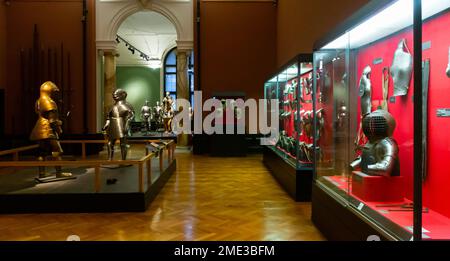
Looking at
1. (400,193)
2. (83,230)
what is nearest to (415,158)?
(400,193)

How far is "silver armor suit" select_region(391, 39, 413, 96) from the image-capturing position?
275cm

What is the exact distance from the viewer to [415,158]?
203 centimetres

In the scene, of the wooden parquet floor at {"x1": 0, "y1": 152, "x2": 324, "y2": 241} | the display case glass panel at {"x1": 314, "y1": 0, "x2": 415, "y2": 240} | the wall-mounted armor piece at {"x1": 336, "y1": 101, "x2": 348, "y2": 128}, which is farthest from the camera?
the wooden parquet floor at {"x1": 0, "y1": 152, "x2": 324, "y2": 241}

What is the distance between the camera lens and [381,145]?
10.3 ft

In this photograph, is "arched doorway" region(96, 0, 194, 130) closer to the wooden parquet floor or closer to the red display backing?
the wooden parquet floor

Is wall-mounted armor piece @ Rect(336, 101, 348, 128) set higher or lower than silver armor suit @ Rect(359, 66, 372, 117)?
lower

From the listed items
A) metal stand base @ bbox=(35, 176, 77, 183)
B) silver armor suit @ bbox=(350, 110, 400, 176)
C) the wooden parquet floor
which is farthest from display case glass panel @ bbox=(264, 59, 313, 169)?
metal stand base @ bbox=(35, 176, 77, 183)

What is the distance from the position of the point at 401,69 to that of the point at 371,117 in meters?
0.44

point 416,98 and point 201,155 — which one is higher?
point 416,98

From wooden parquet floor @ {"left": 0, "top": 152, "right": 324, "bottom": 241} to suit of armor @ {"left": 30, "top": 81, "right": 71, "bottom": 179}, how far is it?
1.45 m

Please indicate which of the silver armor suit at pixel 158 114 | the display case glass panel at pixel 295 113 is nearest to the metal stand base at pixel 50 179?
the display case glass panel at pixel 295 113

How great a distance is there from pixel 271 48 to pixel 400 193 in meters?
11.4

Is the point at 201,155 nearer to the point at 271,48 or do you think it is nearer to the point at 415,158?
the point at 271,48

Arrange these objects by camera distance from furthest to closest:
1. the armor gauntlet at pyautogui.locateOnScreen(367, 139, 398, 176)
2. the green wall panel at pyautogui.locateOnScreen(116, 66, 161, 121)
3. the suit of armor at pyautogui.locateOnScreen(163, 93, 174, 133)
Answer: the green wall panel at pyautogui.locateOnScreen(116, 66, 161, 121) → the suit of armor at pyautogui.locateOnScreen(163, 93, 174, 133) → the armor gauntlet at pyautogui.locateOnScreen(367, 139, 398, 176)
